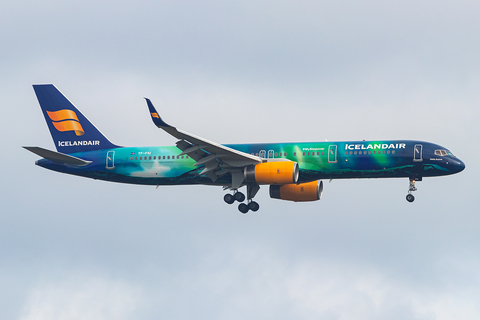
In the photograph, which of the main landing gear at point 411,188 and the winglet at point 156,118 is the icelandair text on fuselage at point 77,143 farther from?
the main landing gear at point 411,188

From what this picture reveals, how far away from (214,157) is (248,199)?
22.3 feet

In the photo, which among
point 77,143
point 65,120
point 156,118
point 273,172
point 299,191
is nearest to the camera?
point 156,118

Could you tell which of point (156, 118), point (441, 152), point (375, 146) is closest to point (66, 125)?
point (156, 118)

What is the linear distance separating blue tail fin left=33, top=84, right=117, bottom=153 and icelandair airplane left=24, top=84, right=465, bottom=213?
0.27 feet

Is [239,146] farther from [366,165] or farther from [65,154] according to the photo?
[65,154]

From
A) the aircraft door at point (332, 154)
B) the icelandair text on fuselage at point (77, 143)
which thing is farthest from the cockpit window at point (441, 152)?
the icelandair text on fuselage at point (77, 143)

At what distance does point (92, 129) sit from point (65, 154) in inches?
146

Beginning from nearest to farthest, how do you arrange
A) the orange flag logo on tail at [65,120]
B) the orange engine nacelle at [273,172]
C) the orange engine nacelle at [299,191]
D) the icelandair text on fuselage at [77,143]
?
1. the orange engine nacelle at [273,172]
2. the orange engine nacelle at [299,191]
3. the icelandair text on fuselage at [77,143]
4. the orange flag logo on tail at [65,120]

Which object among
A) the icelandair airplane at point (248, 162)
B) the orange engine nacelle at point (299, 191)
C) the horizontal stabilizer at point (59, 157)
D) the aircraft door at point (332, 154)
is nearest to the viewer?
the icelandair airplane at point (248, 162)

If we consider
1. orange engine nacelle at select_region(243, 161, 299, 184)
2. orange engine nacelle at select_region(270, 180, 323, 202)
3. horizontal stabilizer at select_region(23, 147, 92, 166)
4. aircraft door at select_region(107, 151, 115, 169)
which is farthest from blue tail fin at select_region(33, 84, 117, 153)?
orange engine nacelle at select_region(270, 180, 323, 202)

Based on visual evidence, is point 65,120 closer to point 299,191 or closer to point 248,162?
point 248,162

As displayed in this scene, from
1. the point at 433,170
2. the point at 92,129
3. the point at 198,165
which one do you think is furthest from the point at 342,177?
the point at 92,129

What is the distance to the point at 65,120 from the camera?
2290 inches

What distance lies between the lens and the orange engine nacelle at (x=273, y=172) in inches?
1929
